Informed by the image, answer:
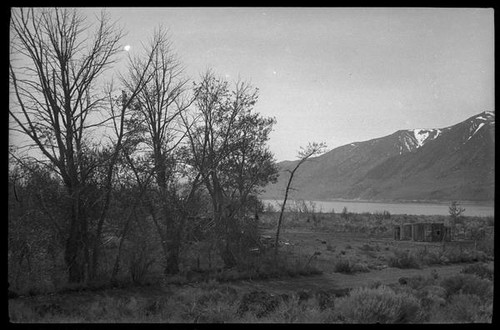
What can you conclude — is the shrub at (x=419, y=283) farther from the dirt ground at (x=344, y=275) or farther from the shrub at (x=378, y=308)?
the shrub at (x=378, y=308)

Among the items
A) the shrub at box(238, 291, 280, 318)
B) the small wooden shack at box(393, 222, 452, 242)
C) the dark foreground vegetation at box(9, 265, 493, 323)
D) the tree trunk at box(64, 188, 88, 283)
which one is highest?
the tree trunk at box(64, 188, 88, 283)

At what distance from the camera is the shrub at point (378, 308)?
Answer: 7.31m

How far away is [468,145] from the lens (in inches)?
7864

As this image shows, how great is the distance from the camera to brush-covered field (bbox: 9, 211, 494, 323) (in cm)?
737

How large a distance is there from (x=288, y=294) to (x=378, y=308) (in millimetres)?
3850

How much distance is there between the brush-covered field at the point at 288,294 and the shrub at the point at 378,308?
2 cm

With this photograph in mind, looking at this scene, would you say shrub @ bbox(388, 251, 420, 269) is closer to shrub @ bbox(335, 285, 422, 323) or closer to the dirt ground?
the dirt ground

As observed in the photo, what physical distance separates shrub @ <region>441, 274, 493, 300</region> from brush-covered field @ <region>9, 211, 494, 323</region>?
0.02 meters

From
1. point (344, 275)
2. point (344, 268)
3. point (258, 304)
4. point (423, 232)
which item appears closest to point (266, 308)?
point (258, 304)

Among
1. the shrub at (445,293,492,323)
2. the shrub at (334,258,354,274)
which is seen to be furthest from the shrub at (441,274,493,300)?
the shrub at (334,258,354,274)

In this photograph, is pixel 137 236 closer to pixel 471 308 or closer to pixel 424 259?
pixel 471 308

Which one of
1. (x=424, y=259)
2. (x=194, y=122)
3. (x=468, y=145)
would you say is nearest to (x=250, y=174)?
(x=194, y=122)

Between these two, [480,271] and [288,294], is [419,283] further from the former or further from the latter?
[288,294]

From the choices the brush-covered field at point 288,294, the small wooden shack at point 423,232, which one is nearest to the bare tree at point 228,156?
the brush-covered field at point 288,294
